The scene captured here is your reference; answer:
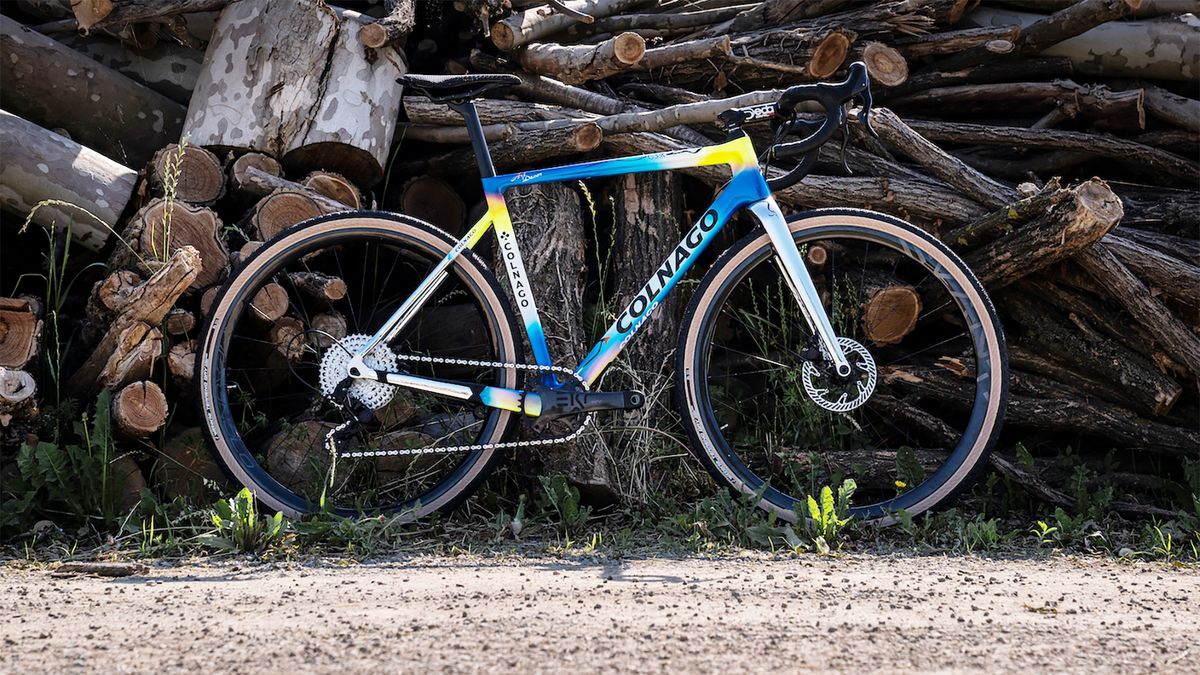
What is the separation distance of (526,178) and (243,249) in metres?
1.10

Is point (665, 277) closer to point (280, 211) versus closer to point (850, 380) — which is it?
point (850, 380)

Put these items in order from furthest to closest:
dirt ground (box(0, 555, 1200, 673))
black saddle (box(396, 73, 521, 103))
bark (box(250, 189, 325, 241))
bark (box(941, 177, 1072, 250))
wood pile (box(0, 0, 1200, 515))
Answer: bark (box(250, 189, 325, 241)) < wood pile (box(0, 0, 1200, 515)) < bark (box(941, 177, 1072, 250)) < black saddle (box(396, 73, 521, 103)) < dirt ground (box(0, 555, 1200, 673))

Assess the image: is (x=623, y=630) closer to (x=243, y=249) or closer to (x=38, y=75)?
(x=243, y=249)

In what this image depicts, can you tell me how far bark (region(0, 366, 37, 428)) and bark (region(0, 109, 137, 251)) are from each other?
1.92 ft

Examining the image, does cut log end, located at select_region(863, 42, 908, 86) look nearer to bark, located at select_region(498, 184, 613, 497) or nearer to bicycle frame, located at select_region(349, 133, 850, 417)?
bicycle frame, located at select_region(349, 133, 850, 417)

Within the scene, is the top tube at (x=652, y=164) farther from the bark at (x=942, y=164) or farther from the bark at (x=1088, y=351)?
the bark at (x=1088, y=351)

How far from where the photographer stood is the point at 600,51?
4.30m

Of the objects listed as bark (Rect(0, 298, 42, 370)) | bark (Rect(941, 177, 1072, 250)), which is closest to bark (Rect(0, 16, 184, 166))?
bark (Rect(0, 298, 42, 370))

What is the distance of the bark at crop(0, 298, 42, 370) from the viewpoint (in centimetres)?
362

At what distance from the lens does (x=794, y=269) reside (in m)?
3.58

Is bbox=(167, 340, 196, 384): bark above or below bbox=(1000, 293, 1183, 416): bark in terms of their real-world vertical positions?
below

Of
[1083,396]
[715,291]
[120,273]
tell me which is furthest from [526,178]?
[1083,396]

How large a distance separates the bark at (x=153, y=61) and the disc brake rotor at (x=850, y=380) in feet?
9.44

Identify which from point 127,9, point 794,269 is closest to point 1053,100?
point 794,269
